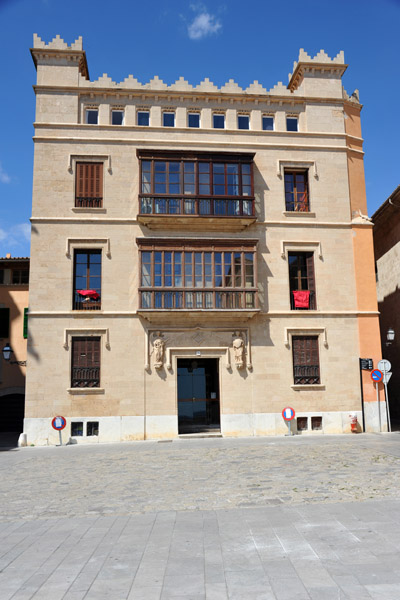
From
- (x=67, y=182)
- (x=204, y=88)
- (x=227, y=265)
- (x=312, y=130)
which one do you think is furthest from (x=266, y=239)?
(x=67, y=182)

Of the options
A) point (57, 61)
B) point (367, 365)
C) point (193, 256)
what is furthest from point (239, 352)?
point (57, 61)

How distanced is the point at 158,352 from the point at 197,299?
2.84 m

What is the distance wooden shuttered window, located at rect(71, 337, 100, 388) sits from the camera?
21.7m

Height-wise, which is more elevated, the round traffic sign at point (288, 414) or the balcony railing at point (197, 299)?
the balcony railing at point (197, 299)

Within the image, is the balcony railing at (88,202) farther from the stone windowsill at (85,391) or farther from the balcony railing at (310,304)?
the balcony railing at (310,304)

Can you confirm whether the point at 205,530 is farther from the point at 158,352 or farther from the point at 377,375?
the point at 377,375

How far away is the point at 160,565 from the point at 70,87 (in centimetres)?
2239

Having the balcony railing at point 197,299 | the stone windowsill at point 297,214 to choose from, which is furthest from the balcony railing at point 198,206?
the balcony railing at point 197,299

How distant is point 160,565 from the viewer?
6.00m

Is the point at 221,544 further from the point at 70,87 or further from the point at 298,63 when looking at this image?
the point at 298,63

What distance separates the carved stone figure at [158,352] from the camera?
21.9 m

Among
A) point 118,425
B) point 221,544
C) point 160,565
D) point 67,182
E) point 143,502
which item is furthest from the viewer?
point 67,182

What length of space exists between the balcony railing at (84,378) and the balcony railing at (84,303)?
2657mm

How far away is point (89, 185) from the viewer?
76.2 ft
